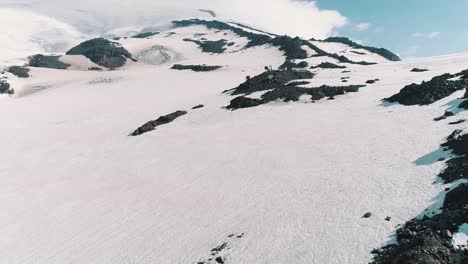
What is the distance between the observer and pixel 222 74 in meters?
98.4

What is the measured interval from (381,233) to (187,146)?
21911 mm

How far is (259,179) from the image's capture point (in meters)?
26.7

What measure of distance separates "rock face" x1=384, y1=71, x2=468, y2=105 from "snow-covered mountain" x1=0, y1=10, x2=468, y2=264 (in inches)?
7.2

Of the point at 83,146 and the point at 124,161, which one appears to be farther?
the point at 83,146

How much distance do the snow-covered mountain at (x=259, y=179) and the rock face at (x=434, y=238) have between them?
6cm

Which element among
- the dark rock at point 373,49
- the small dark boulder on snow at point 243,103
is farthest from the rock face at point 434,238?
the dark rock at point 373,49

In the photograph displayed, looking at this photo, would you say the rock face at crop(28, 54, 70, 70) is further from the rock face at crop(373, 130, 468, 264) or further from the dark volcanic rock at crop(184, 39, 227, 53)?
the rock face at crop(373, 130, 468, 264)

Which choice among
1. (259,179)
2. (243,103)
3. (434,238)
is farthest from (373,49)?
(434,238)

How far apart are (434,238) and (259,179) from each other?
12.3 metres

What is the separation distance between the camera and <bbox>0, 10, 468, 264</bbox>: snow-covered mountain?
61.2ft

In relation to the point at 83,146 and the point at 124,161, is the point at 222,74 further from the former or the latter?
the point at 124,161

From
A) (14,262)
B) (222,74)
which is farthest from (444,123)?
(222,74)

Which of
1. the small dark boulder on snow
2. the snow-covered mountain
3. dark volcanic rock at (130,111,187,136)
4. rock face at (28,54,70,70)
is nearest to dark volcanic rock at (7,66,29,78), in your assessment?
rock face at (28,54,70,70)

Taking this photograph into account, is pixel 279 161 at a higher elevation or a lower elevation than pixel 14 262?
higher
